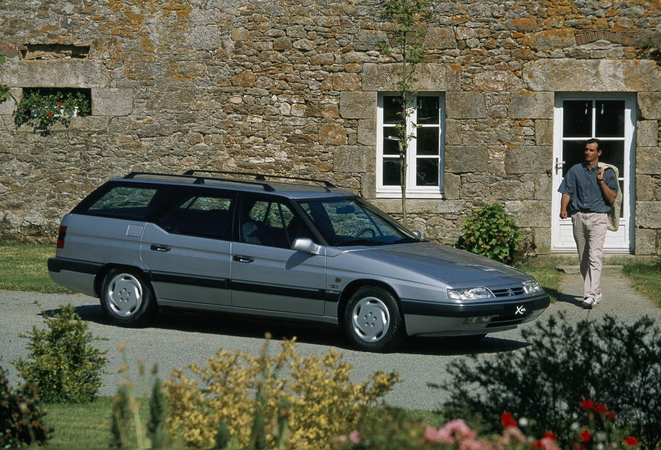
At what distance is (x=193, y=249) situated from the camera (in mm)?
9734

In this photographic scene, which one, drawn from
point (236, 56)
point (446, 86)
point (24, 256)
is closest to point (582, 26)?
point (446, 86)

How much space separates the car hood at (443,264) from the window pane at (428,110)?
6202 millimetres

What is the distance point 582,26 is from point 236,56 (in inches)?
208

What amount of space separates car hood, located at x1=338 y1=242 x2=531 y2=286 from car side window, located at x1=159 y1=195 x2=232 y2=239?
1473 millimetres

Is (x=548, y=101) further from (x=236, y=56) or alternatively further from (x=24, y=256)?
(x=24, y=256)

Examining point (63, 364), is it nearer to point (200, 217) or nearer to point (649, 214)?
point (200, 217)

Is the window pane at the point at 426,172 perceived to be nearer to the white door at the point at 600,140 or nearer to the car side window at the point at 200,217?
the white door at the point at 600,140

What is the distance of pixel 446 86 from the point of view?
15.3 m

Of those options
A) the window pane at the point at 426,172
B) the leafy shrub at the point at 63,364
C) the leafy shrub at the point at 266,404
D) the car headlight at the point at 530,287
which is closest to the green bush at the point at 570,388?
the leafy shrub at the point at 266,404

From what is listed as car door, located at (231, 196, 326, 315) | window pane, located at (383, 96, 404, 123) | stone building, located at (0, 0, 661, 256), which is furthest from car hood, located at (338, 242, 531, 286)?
window pane, located at (383, 96, 404, 123)

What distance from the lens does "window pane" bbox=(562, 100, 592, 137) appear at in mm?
15414

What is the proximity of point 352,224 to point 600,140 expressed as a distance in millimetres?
7028

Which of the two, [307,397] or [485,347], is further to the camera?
[485,347]

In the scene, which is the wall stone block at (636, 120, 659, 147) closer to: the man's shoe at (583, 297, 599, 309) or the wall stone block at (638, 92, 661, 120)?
the wall stone block at (638, 92, 661, 120)
